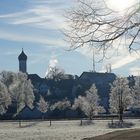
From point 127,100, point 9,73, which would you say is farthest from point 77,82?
point 127,100

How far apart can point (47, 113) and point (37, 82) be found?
36.2 meters

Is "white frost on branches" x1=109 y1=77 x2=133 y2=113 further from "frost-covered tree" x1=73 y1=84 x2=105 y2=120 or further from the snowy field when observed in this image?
the snowy field

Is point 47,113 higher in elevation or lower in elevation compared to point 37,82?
lower

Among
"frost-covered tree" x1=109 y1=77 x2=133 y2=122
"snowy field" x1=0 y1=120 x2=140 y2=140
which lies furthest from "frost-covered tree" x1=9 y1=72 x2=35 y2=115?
"snowy field" x1=0 y1=120 x2=140 y2=140

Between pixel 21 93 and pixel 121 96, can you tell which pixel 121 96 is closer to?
pixel 121 96

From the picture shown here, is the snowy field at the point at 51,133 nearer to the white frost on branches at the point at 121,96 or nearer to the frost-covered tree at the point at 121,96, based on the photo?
the frost-covered tree at the point at 121,96

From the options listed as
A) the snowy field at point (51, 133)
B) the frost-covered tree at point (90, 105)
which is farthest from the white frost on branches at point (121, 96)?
the snowy field at point (51, 133)

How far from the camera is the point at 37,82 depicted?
7402 inches

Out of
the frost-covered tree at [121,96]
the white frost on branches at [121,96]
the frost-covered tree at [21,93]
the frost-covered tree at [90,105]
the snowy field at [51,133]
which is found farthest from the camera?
the frost-covered tree at [21,93]

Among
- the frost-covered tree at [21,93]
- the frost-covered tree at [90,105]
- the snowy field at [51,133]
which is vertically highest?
the frost-covered tree at [21,93]

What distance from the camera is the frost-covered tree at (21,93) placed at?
486 ft

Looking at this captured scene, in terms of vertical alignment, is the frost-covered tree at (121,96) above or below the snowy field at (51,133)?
above

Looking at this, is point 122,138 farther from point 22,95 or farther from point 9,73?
point 9,73

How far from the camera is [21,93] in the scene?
15212cm
